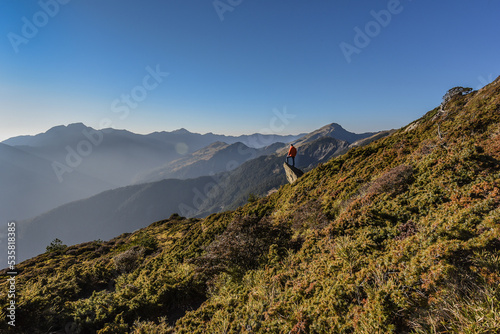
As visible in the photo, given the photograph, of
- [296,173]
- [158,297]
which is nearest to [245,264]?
[158,297]

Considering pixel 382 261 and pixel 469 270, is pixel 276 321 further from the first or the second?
pixel 469 270

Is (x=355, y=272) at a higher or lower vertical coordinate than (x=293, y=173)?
lower

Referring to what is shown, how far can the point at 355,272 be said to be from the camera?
521 cm

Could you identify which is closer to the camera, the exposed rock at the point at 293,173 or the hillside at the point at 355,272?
the hillside at the point at 355,272

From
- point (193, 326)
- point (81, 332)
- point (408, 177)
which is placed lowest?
point (81, 332)

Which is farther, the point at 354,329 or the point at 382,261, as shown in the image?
the point at 382,261

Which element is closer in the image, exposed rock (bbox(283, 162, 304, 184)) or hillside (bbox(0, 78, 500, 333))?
hillside (bbox(0, 78, 500, 333))

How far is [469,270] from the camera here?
12.9ft

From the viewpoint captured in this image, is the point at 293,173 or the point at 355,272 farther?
the point at 293,173

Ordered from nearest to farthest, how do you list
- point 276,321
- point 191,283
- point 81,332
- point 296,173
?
1. point 276,321
2. point 81,332
3. point 191,283
4. point 296,173

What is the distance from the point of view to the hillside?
12.3 ft

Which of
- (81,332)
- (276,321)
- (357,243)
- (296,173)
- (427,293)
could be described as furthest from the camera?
(296,173)

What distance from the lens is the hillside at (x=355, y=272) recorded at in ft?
12.3

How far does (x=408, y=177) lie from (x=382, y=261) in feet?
20.7
